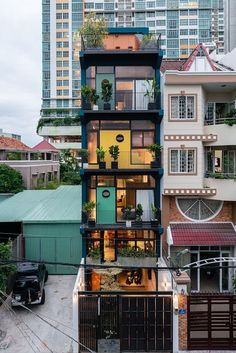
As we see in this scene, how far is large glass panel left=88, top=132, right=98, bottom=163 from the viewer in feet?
57.7

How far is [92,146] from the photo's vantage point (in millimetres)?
17656

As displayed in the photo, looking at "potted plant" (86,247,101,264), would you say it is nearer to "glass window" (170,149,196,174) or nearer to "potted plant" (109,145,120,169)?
"potted plant" (109,145,120,169)

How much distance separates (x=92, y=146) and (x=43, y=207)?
24.2 feet

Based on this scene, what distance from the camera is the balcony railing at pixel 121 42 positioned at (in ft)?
56.6

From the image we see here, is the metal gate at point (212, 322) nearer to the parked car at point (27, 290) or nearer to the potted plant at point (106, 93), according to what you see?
the parked car at point (27, 290)

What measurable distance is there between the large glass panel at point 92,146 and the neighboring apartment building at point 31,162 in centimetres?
1847

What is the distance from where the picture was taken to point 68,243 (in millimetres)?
19297

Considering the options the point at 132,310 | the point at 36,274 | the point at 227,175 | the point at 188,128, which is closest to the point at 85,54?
the point at 188,128

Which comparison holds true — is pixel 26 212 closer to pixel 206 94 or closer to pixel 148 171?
pixel 148 171

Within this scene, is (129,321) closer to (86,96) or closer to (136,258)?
(136,258)

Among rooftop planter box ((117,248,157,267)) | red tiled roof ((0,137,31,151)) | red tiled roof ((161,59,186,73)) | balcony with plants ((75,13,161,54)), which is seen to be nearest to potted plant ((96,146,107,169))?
rooftop planter box ((117,248,157,267))

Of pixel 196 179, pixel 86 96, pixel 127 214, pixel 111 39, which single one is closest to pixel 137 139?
pixel 86 96

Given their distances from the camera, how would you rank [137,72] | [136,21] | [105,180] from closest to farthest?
[105,180]
[137,72]
[136,21]

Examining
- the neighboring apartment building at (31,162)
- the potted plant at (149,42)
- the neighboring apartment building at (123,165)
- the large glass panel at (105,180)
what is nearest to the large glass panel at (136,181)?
the neighboring apartment building at (123,165)
